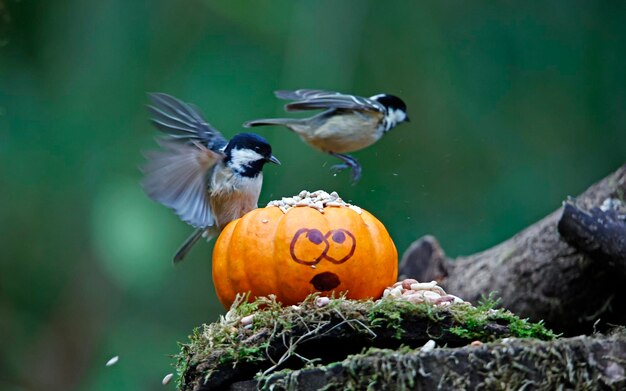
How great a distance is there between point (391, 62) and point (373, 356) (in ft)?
16.3

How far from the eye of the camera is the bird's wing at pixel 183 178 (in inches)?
141

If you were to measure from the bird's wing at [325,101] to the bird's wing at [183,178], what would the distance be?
536mm

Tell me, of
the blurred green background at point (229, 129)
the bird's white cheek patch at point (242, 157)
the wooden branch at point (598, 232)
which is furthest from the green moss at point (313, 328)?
the blurred green background at point (229, 129)

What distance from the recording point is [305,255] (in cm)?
303

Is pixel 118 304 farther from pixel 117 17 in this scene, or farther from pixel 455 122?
pixel 455 122

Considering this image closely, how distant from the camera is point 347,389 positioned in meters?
2.39

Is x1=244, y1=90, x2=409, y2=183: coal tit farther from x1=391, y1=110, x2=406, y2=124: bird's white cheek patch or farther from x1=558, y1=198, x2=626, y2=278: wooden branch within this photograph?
x1=558, y1=198, x2=626, y2=278: wooden branch

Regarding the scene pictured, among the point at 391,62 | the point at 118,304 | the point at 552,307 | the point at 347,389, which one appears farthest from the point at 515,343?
the point at 391,62

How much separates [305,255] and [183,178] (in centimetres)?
88

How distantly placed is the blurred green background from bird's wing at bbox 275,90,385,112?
185 centimetres

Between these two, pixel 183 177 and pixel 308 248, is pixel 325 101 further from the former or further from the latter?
pixel 308 248

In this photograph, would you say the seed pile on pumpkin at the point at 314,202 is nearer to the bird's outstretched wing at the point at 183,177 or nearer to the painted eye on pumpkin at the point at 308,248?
the painted eye on pumpkin at the point at 308,248

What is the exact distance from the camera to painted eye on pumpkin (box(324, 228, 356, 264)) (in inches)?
120

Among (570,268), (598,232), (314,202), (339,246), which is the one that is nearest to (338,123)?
(314,202)
